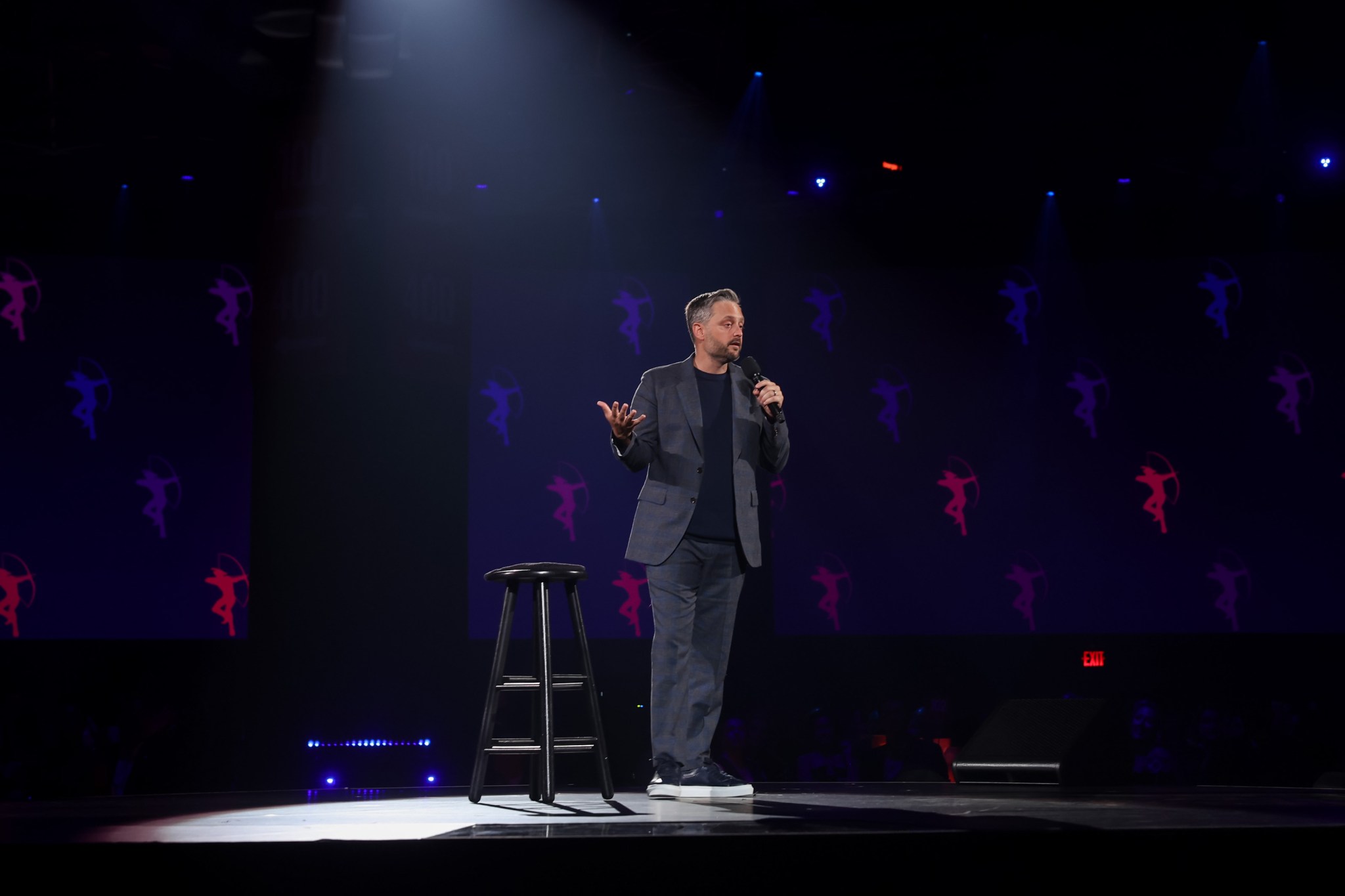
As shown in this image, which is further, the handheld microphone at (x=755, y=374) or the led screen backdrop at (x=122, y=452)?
the led screen backdrop at (x=122, y=452)

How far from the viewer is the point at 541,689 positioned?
133 inches

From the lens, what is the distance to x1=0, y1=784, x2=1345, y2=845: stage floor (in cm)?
231

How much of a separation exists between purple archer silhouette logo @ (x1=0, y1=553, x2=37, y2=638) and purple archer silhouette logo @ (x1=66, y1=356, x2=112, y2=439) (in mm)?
868

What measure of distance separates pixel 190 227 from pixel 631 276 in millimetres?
2974

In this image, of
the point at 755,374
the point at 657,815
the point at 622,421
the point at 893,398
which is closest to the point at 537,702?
the point at 657,815

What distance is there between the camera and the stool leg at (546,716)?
331 centimetres

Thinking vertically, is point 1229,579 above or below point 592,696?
above

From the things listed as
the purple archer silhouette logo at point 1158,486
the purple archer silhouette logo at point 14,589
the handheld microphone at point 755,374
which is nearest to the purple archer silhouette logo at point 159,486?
the purple archer silhouette logo at point 14,589

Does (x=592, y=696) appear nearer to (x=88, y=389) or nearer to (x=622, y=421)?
(x=622, y=421)

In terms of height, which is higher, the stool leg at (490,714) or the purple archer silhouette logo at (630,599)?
the purple archer silhouette logo at (630,599)

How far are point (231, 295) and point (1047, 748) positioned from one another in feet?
20.0

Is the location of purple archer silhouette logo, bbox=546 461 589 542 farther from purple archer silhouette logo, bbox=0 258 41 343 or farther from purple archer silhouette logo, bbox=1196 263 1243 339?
purple archer silhouette logo, bbox=1196 263 1243 339

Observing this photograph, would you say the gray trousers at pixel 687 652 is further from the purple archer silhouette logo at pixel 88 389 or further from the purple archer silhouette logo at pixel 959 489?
the purple archer silhouette logo at pixel 88 389

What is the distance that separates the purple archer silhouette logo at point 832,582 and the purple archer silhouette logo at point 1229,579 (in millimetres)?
2273
